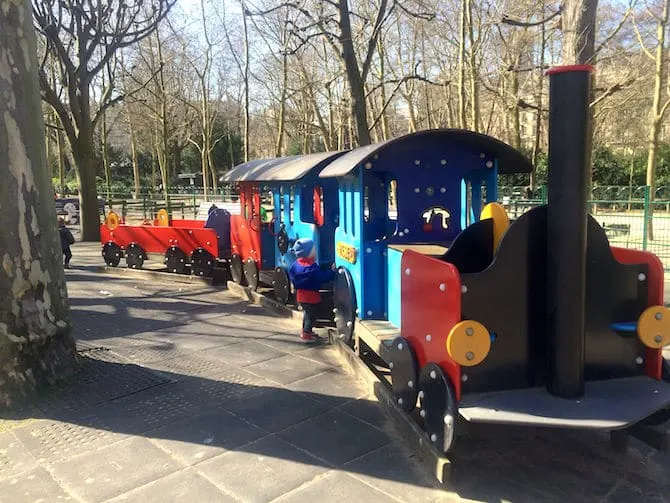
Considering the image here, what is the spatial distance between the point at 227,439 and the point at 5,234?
101 inches

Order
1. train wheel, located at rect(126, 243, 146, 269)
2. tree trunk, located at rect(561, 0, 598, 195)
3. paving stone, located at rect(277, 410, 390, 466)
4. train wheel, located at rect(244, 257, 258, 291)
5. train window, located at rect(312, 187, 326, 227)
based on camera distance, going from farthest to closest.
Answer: train wheel, located at rect(126, 243, 146, 269), train wheel, located at rect(244, 257, 258, 291), train window, located at rect(312, 187, 326, 227), tree trunk, located at rect(561, 0, 598, 195), paving stone, located at rect(277, 410, 390, 466)

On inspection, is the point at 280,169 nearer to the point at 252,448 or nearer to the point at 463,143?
the point at 463,143

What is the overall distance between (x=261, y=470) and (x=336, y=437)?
2.34 feet

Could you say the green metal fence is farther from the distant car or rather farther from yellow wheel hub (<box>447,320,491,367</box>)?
the distant car

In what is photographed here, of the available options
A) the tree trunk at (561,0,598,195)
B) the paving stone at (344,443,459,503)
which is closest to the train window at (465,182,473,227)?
the tree trunk at (561,0,598,195)

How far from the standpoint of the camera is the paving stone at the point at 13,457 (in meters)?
3.90

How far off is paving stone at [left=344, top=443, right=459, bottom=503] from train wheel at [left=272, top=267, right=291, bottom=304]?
492 centimetres

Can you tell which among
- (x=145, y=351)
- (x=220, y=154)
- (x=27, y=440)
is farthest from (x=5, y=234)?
(x=220, y=154)

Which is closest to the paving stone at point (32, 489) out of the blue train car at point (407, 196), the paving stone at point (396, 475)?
the paving stone at point (396, 475)

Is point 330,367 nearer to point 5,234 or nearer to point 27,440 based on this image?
point 27,440

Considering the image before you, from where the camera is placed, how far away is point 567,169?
3.46m

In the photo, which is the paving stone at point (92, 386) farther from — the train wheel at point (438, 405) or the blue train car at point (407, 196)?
the train wheel at point (438, 405)

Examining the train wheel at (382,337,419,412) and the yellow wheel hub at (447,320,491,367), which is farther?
the train wheel at (382,337,419,412)

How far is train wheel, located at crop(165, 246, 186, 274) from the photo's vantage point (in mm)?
12039
